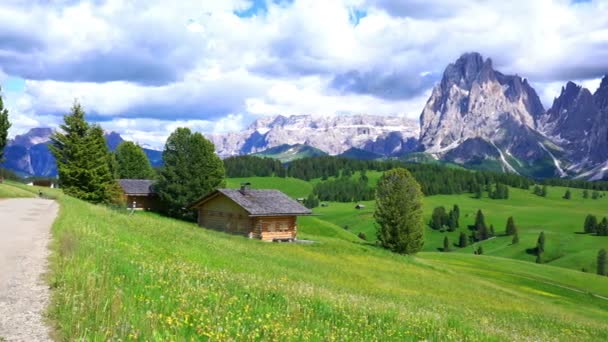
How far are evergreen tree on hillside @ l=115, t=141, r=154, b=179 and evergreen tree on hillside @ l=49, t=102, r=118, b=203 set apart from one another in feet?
149

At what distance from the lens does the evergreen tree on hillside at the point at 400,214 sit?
210 feet

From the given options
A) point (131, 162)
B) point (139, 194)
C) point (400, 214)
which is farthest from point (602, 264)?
point (131, 162)

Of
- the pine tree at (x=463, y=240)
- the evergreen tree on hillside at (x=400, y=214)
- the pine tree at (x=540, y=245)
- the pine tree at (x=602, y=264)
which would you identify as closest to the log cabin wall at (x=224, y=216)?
the evergreen tree on hillside at (x=400, y=214)

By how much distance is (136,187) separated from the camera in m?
82.3

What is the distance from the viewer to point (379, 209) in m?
65.5

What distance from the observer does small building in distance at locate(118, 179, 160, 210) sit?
80.5 m

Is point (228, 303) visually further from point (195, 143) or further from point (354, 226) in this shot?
point (354, 226)

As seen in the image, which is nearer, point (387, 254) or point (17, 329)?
point (17, 329)

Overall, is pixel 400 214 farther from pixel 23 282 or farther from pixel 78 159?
pixel 23 282

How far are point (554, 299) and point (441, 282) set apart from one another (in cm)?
1425

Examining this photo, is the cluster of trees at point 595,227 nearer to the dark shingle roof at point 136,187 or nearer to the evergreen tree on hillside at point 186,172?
the evergreen tree on hillside at point 186,172

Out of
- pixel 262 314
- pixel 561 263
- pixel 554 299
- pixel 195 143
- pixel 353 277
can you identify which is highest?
pixel 195 143

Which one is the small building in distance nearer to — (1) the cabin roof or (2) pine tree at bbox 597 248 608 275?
(1) the cabin roof

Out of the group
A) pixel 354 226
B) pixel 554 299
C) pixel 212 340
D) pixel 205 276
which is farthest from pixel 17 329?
pixel 354 226
